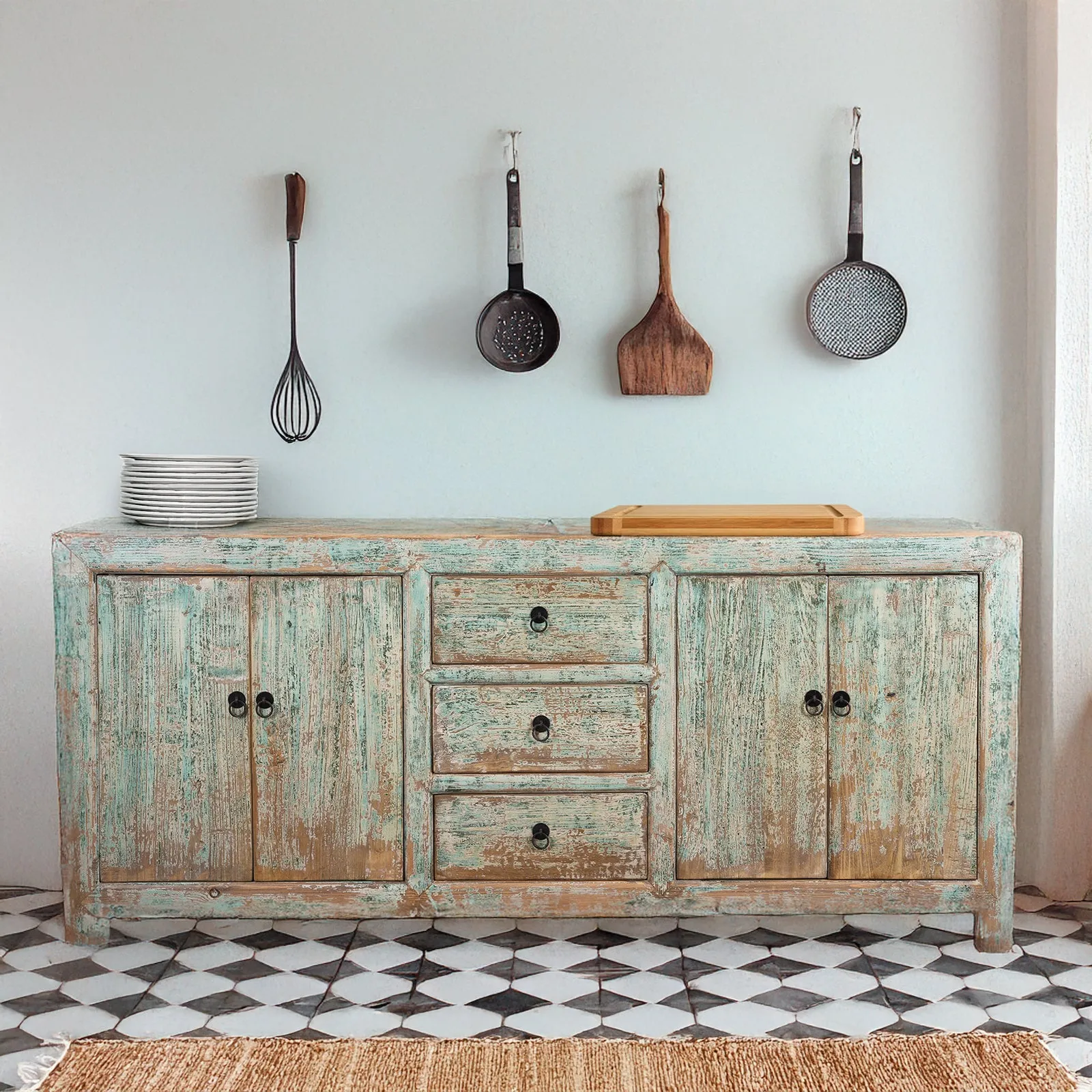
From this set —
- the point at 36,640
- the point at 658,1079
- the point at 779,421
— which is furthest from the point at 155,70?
the point at 658,1079

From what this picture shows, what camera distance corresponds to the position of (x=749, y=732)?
2705 mm

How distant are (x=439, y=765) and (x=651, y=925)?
0.69 metres

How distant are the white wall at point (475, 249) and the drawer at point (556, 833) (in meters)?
0.85

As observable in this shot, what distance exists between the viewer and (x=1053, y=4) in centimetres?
294

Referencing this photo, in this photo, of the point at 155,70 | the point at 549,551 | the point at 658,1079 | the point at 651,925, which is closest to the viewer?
the point at 658,1079

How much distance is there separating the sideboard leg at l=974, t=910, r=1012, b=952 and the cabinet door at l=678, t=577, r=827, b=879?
0.40 m

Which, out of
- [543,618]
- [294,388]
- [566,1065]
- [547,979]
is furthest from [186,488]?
[566,1065]

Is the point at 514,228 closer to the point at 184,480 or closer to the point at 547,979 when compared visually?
the point at 184,480

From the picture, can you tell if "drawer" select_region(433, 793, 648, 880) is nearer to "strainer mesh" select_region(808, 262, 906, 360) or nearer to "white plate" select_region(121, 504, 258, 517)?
"white plate" select_region(121, 504, 258, 517)

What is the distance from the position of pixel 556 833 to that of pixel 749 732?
1.70 feet

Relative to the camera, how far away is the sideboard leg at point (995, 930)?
2697 millimetres

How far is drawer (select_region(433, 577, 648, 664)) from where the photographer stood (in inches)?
106

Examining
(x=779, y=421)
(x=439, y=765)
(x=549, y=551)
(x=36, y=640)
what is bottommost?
(x=439, y=765)

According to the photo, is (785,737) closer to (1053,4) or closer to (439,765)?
(439,765)
